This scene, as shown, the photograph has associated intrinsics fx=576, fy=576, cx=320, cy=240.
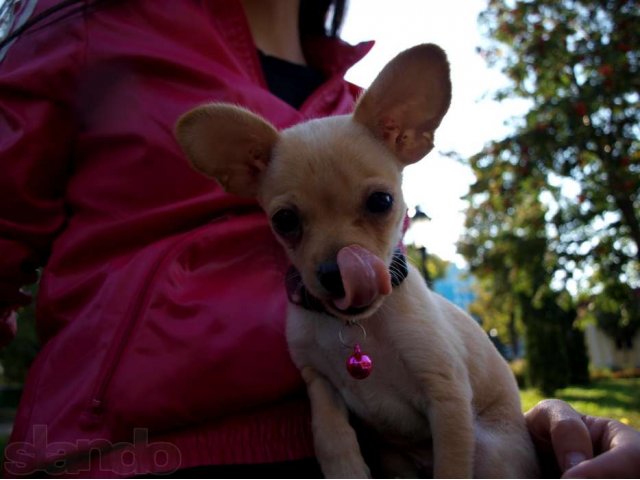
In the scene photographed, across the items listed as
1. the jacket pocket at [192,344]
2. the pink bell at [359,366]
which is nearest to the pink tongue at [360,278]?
the pink bell at [359,366]

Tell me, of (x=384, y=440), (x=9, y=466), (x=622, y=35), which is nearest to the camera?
(x=9, y=466)

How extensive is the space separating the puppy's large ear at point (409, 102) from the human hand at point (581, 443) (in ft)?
3.15

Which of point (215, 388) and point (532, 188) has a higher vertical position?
point (532, 188)

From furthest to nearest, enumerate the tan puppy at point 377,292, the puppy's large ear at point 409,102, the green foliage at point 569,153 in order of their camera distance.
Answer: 1. the green foliage at point 569,153
2. the puppy's large ear at point 409,102
3. the tan puppy at point 377,292

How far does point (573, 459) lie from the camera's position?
159cm

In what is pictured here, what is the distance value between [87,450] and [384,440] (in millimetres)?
929

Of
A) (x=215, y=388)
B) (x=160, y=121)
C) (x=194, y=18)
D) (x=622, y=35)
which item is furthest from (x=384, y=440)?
(x=622, y=35)

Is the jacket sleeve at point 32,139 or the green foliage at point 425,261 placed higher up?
the jacket sleeve at point 32,139

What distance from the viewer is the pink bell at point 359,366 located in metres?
1.65

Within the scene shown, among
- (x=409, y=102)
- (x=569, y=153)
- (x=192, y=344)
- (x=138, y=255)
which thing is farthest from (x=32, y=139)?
(x=569, y=153)

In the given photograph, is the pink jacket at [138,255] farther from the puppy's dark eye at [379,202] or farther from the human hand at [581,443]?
the human hand at [581,443]

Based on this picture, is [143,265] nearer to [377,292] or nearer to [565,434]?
[377,292]

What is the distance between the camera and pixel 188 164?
1.98m

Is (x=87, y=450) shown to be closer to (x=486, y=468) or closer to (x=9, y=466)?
(x=9, y=466)
